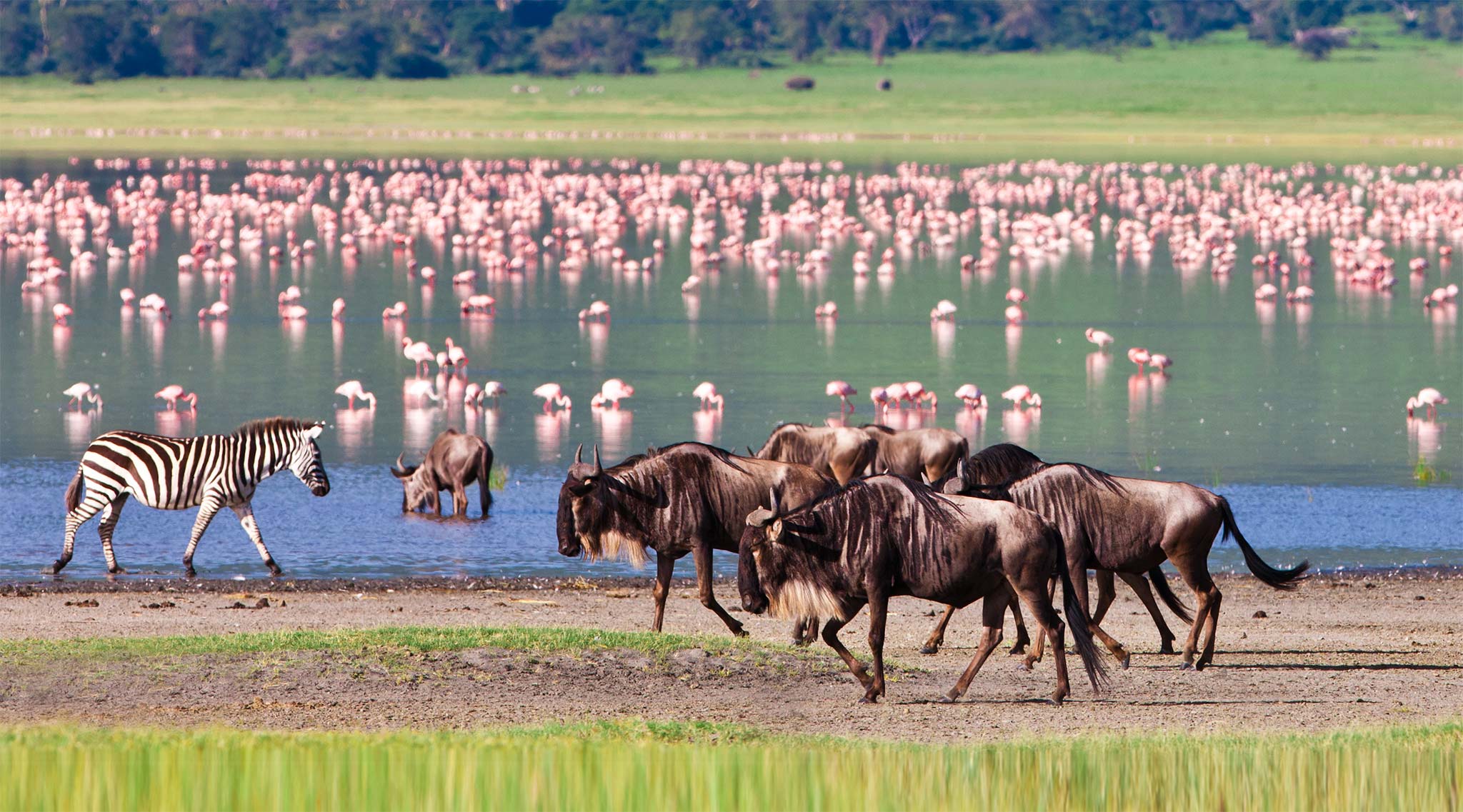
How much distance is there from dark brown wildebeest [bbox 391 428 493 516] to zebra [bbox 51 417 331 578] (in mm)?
2623

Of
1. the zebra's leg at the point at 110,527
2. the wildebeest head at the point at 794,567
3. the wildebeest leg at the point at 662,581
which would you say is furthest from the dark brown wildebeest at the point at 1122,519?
the zebra's leg at the point at 110,527

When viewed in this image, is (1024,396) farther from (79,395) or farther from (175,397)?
(79,395)

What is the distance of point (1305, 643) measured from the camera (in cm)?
1375

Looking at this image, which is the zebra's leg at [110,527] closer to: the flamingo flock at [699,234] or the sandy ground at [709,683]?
the sandy ground at [709,683]

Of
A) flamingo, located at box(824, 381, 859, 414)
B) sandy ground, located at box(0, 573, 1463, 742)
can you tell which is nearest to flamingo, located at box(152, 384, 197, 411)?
flamingo, located at box(824, 381, 859, 414)

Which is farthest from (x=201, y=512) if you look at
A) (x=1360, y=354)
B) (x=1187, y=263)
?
(x=1187, y=263)

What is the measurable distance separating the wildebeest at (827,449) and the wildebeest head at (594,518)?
278 cm

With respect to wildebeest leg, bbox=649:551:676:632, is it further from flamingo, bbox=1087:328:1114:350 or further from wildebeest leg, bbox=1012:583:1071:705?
flamingo, bbox=1087:328:1114:350

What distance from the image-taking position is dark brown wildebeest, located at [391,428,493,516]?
1939 centimetres

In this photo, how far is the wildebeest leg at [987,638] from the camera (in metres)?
11.2

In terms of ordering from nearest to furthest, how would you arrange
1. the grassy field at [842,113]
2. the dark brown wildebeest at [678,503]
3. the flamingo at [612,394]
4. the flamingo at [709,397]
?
the dark brown wildebeest at [678,503], the flamingo at [709,397], the flamingo at [612,394], the grassy field at [842,113]

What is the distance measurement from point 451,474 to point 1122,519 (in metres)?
8.42

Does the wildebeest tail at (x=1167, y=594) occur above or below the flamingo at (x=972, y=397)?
above

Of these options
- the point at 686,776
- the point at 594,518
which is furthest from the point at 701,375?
the point at 686,776
